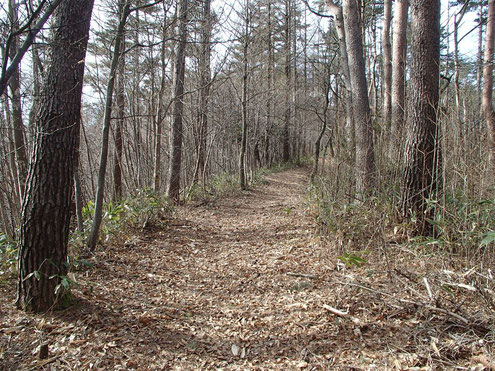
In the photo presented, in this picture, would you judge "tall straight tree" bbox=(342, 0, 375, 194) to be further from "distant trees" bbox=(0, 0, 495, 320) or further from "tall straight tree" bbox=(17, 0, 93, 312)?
"tall straight tree" bbox=(17, 0, 93, 312)

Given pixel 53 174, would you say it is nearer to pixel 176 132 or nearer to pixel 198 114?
pixel 176 132

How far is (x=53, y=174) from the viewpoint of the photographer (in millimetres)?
2547

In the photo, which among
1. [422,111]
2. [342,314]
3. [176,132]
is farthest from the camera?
[176,132]

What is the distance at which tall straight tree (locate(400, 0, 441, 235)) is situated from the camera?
3736 millimetres

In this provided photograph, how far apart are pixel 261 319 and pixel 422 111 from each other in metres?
3.16

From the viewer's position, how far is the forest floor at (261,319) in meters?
2.02

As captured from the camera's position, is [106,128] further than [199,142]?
No

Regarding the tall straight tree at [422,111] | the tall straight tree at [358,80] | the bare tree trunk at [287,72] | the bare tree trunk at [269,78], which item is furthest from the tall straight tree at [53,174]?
the bare tree trunk at [287,72]

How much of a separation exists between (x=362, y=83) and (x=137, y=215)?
15.0ft

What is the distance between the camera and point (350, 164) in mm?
4617

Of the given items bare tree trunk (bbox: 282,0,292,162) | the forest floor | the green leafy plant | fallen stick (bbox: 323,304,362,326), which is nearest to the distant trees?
the forest floor

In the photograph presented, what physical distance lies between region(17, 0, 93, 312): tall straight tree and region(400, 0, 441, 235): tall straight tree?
12.5 feet

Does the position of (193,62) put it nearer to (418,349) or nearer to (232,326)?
(232,326)

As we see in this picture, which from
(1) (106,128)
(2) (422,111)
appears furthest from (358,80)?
(1) (106,128)
